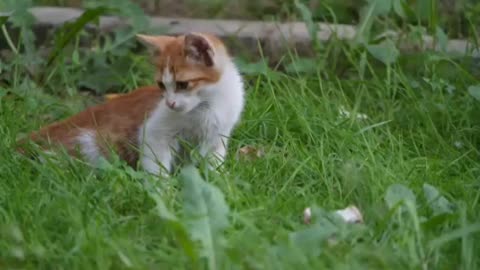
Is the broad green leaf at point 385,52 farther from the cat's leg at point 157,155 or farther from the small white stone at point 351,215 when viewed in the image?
the small white stone at point 351,215

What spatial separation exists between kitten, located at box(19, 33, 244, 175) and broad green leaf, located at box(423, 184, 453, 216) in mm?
950

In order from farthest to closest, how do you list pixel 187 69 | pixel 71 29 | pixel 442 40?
pixel 71 29 → pixel 442 40 → pixel 187 69

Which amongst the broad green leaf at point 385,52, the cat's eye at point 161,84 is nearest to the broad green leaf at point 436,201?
the cat's eye at point 161,84

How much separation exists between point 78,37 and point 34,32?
444 mm

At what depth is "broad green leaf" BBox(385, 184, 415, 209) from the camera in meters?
3.95

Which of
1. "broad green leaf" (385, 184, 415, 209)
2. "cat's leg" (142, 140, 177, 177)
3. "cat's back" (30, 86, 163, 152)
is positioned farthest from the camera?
"cat's back" (30, 86, 163, 152)

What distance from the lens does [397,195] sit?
400cm

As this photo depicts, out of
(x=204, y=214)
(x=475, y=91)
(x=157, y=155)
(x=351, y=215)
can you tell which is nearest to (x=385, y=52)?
(x=475, y=91)

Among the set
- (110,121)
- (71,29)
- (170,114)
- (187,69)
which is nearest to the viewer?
(187,69)

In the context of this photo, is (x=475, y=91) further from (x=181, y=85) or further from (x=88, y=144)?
(x=88, y=144)

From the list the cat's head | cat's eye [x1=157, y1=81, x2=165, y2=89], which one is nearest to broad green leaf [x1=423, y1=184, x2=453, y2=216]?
the cat's head

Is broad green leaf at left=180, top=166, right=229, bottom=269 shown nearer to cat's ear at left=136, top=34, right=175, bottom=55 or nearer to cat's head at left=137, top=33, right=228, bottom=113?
cat's head at left=137, top=33, right=228, bottom=113

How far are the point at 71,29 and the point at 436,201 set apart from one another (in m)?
2.39

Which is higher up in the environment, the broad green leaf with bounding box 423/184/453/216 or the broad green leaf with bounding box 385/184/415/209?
the broad green leaf with bounding box 385/184/415/209
